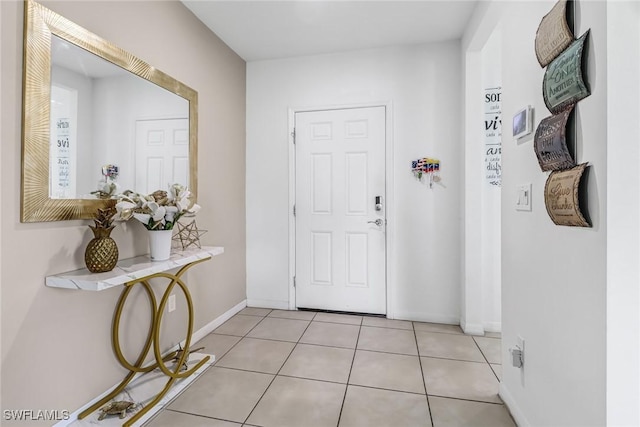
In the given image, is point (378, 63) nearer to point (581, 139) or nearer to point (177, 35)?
point (177, 35)

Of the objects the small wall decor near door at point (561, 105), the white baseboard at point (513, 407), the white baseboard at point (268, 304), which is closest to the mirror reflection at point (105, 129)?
the white baseboard at point (268, 304)

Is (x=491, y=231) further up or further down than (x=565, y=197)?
further down

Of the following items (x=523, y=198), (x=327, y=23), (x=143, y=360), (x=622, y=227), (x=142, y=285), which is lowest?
(x=143, y=360)

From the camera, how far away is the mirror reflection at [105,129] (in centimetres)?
145

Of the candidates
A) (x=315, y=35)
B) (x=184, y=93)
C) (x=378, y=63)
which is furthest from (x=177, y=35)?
(x=378, y=63)

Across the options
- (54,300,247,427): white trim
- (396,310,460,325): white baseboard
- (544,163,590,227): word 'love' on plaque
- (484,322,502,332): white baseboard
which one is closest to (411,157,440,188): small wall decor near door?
(396,310,460,325): white baseboard

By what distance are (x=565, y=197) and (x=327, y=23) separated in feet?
7.33

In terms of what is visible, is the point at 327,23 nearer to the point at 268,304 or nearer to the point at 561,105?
the point at 561,105

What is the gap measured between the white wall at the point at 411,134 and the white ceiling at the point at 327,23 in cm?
15

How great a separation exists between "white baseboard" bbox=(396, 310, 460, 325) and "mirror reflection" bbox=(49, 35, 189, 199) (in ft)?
7.31

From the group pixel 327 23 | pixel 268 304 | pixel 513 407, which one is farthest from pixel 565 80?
pixel 268 304

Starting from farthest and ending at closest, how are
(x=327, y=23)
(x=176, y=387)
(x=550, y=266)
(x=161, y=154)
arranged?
(x=327, y=23) → (x=161, y=154) → (x=176, y=387) → (x=550, y=266)

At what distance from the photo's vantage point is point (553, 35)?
3.75 ft

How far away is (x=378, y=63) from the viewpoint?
9.57ft
